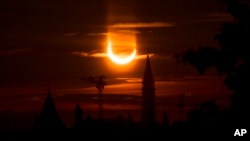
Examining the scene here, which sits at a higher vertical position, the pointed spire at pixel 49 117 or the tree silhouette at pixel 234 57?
the pointed spire at pixel 49 117

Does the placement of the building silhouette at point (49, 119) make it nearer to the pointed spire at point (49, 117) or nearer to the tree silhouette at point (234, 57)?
the pointed spire at point (49, 117)

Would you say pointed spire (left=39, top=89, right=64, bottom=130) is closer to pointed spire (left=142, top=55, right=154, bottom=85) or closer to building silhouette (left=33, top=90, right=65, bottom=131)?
building silhouette (left=33, top=90, right=65, bottom=131)

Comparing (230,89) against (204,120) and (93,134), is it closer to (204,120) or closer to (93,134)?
(204,120)

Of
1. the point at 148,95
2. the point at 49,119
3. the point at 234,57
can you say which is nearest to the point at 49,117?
the point at 49,119

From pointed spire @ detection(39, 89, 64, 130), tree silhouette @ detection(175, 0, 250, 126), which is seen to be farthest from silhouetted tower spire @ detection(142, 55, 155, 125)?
tree silhouette @ detection(175, 0, 250, 126)

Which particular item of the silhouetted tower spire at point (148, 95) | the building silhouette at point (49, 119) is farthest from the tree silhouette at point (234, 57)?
the silhouetted tower spire at point (148, 95)

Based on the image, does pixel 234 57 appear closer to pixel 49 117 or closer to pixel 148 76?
pixel 49 117

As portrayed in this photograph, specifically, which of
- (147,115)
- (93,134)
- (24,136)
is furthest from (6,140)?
(147,115)

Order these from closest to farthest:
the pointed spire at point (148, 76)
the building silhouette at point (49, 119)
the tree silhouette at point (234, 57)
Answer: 1. the tree silhouette at point (234, 57)
2. the building silhouette at point (49, 119)
3. the pointed spire at point (148, 76)
